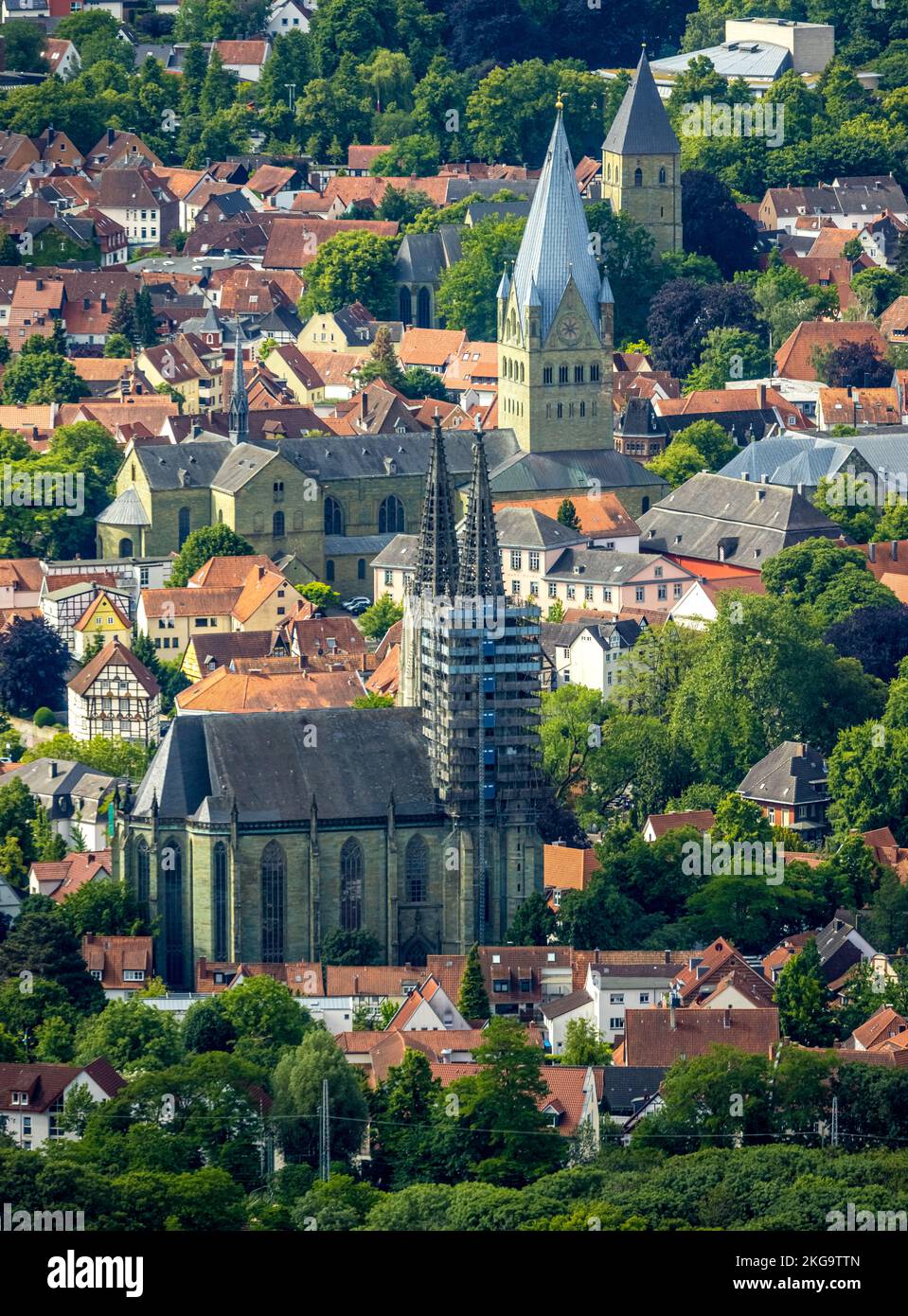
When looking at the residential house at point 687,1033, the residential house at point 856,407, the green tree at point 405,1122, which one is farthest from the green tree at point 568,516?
the green tree at point 405,1122

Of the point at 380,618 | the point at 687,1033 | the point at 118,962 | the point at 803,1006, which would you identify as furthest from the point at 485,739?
the point at 380,618

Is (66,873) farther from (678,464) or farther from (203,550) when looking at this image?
(678,464)

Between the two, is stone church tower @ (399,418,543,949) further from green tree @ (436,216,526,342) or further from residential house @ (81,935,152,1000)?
green tree @ (436,216,526,342)

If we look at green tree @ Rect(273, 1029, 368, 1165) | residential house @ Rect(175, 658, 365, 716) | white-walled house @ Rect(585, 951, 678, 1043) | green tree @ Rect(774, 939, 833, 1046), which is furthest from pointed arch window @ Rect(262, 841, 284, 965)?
residential house @ Rect(175, 658, 365, 716)

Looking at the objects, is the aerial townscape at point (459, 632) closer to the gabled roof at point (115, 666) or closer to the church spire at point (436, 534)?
the church spire at point (436, 534)
